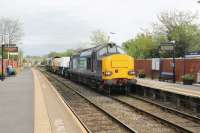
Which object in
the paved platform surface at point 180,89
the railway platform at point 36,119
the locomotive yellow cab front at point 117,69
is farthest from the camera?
the locomotive yellow cab front at point 117,69

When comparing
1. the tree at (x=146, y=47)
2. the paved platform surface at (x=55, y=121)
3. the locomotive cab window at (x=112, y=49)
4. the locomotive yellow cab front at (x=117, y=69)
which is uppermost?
the tree at (x=146, y=47)

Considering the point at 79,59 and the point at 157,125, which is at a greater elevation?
the point at 79,59

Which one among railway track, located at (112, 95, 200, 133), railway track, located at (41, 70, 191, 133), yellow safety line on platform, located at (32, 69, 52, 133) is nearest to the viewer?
yellow safety line on platform, located at (32, 69, 52, 133)

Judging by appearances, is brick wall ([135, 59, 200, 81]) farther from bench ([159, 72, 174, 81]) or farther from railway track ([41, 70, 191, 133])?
railway track ([41, 70, 191, 133])

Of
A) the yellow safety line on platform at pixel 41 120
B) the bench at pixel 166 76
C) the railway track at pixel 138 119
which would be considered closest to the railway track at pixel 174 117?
the railway track at pixel 138 119

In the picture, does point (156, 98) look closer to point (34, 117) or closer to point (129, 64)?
point (129, 64)

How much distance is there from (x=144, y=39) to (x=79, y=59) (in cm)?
3632

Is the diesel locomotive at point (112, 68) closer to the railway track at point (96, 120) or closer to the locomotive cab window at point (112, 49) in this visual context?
the locomotive cab window at point (112, 49)

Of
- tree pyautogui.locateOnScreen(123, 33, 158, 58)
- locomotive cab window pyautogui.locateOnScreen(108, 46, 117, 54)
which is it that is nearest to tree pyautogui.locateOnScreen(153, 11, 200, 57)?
tree pyautogui.locateOnScreen(123, 33, 158, 58)

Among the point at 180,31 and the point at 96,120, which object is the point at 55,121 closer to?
the point at 96,120

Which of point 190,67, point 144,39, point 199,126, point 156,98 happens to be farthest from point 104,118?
point 144,39

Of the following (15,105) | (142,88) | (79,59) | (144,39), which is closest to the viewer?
(15,105)

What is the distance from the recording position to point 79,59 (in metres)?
38.5

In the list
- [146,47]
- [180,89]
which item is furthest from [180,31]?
[180,89]
